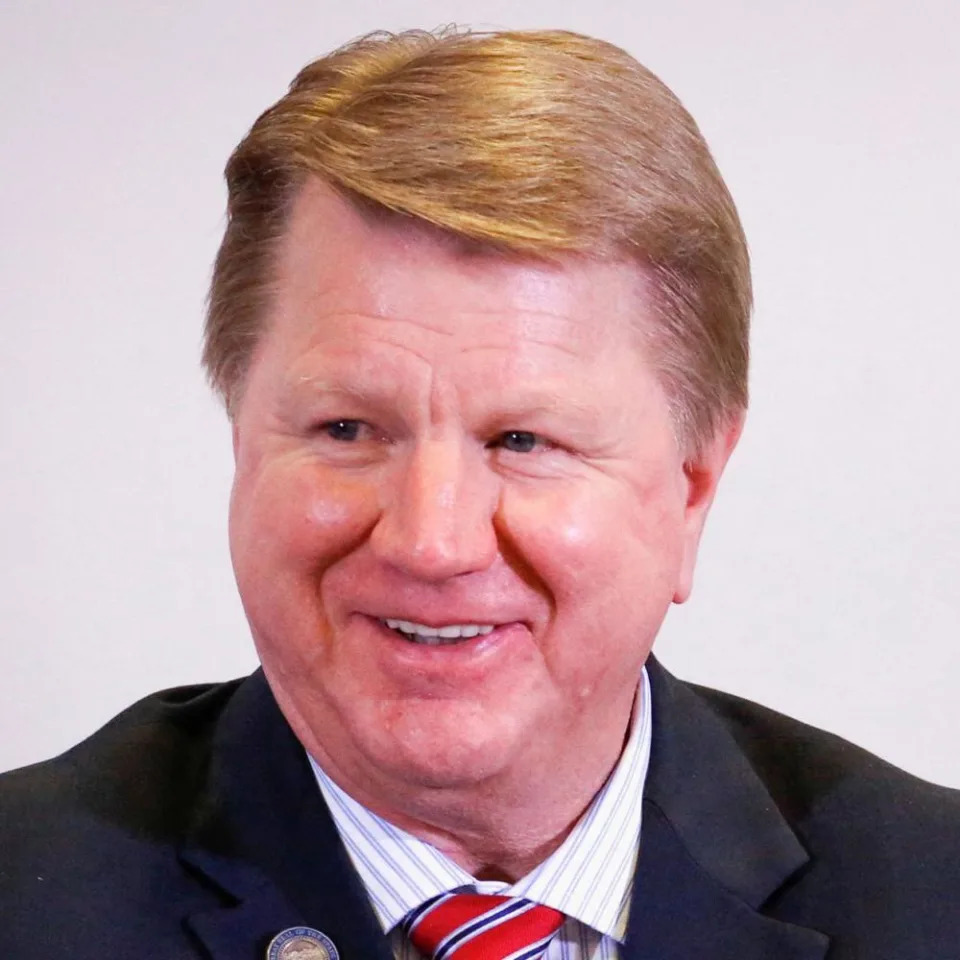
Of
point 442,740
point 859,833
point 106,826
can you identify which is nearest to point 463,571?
point 442,740

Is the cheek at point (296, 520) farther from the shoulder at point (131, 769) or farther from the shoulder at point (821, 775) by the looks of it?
the shoulder at point (821, 775)

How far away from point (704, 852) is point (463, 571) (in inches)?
17.7

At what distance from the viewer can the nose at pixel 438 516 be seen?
5.05 feet

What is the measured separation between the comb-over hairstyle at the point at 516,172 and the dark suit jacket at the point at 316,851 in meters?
0.35

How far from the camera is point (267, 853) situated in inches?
69.0

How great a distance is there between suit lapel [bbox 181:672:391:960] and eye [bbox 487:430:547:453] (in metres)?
0.40

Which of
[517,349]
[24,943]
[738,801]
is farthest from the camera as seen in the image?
[738,801]

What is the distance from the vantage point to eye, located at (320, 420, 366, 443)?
1.63 meters

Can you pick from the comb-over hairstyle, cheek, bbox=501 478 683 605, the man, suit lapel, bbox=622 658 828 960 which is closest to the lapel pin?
the man

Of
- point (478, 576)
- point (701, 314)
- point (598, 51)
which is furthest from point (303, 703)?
point (598, 51)

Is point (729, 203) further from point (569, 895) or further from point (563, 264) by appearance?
point (569, 895)

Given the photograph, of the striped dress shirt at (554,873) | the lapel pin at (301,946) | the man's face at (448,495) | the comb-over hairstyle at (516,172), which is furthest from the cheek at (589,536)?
the lapel pin at (301,946)

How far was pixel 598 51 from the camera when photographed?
1686 millimetres

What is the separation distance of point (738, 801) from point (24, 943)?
703 mm
